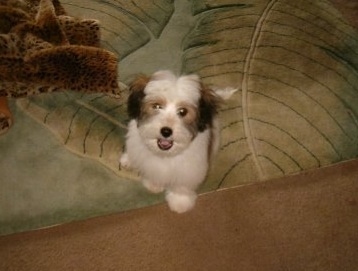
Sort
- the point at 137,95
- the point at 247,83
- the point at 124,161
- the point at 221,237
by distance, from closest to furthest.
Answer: the point at 137,95
the point at 221,237
the point at 124,161
the point at 247,83

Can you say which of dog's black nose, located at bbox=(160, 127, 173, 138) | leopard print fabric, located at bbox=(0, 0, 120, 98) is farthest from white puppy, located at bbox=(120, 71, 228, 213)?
leopard print fabric, located at bbox=(0, 0, 120, 98)

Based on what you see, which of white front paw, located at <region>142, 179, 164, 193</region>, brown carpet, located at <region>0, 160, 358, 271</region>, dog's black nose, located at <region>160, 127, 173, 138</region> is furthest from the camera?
white front paw, located at <region>142, 179, 164, 193</region>

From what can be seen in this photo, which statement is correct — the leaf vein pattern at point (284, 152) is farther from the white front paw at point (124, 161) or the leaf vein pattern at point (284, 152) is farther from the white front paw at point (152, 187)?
the white front paw at point (124, 161)

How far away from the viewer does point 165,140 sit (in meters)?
1.85

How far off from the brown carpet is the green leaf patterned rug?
0.28 ft

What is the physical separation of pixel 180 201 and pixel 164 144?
0.48m

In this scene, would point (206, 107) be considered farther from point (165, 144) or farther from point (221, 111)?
point (221, 111)

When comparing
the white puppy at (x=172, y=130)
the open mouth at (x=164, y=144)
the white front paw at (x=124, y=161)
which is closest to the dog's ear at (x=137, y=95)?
the white puppy at (x=172, y=130)

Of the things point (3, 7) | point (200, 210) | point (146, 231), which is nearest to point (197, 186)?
point (200, 210)

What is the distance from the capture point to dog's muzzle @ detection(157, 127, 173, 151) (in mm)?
1800

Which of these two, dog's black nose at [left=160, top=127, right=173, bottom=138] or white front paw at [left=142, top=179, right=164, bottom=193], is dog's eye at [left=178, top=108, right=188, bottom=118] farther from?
white front paw at [left=142, top=179, right=164, bottom=193]

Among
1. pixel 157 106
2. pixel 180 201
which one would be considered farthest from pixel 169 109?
pixel 180 201

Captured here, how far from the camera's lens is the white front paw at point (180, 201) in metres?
2.23

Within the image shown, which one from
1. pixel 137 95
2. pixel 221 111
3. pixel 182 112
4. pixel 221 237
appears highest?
pixel 221 111
